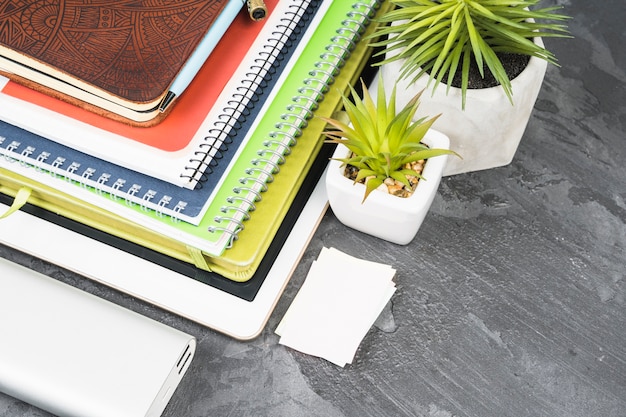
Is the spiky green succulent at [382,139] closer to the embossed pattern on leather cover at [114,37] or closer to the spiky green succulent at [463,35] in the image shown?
the spiky green succulent at [463,35]

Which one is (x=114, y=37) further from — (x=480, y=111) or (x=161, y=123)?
(x=480, y=111)

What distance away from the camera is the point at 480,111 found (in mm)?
796

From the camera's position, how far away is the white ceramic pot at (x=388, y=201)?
774mm

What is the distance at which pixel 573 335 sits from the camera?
2.62 ft

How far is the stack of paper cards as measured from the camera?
31.5 inches

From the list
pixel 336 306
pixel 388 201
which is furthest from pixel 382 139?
pixel 336 306

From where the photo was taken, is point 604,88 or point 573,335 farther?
point 604,88

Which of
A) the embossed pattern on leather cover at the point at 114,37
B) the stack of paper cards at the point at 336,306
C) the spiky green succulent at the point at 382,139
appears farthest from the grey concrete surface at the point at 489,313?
the embossed pattern on leather cover at the point at 114,37

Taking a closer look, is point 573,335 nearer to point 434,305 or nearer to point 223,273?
point 434,305

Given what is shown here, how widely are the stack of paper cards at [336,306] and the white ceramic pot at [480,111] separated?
0.51 feet

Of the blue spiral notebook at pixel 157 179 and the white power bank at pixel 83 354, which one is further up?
the blue spiral notebook at pixel 157 179

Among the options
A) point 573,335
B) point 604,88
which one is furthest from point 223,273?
point 604,88

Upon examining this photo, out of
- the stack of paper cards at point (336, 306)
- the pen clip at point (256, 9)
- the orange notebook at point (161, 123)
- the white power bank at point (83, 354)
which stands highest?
the pen clip at point (256, 9)

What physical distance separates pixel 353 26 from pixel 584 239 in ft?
1.09
